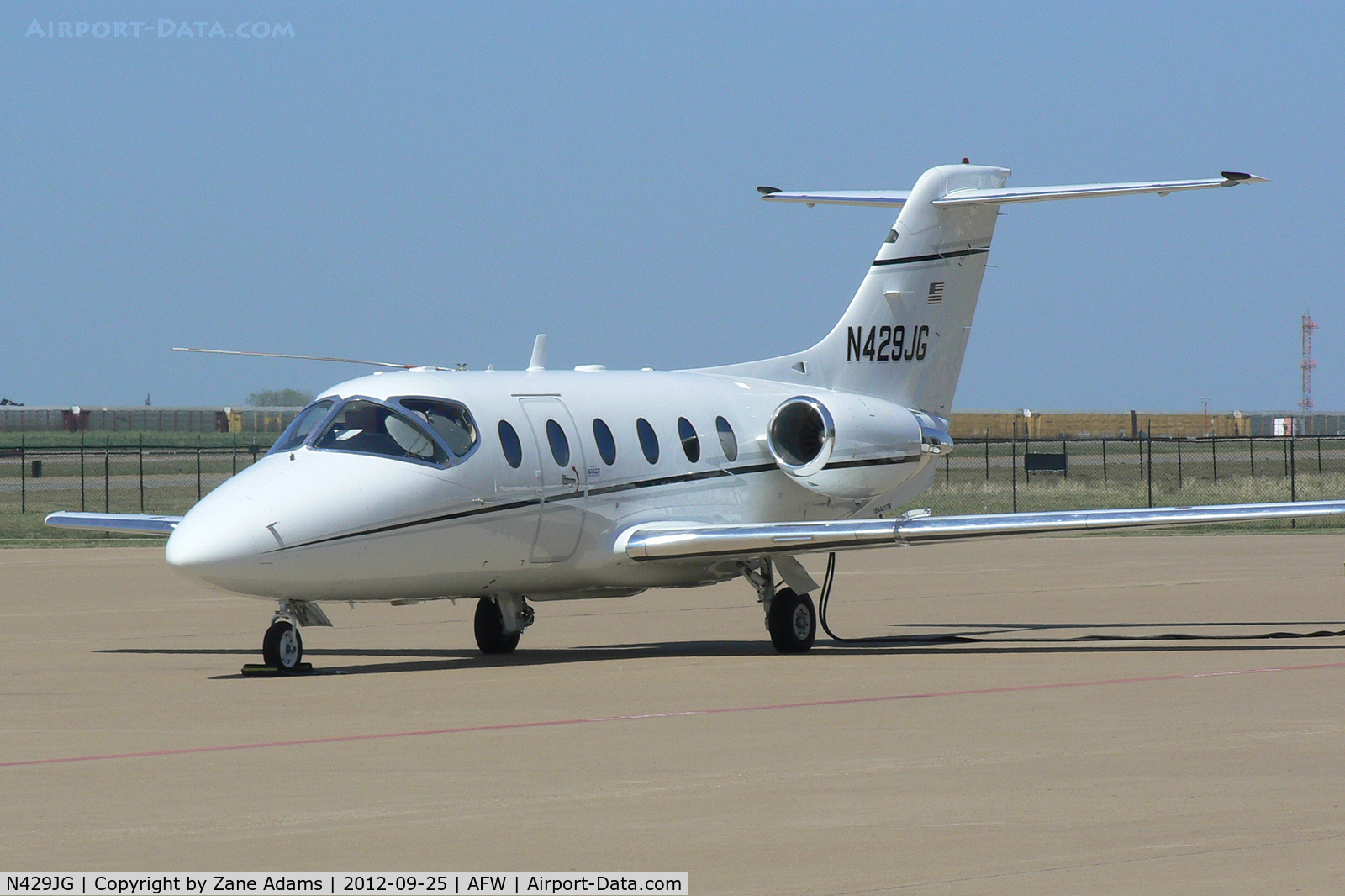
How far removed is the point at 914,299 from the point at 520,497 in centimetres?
659

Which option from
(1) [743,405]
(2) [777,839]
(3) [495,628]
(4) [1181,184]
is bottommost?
(2) [777,839]

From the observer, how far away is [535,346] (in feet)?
64.5

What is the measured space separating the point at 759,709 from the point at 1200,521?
5.60 metres

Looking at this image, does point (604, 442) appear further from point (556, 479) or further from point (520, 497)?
point (520, 497)

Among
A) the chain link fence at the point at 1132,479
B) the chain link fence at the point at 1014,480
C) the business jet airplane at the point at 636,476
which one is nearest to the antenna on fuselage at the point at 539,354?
the business jet airplane at the point at 636,476

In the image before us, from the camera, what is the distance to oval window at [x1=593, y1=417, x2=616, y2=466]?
60.3 feet

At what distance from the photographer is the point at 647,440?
19.0 metres

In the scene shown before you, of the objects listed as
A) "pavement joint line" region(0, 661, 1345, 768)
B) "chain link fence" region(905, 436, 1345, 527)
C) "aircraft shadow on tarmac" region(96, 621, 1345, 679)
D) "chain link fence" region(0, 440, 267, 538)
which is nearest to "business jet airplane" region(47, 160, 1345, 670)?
"aircraft shadow on tarmac" region(96, 621, 1345, 679)

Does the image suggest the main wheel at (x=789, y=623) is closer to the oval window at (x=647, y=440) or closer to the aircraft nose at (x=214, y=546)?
the oval window at (x=647, y=440)

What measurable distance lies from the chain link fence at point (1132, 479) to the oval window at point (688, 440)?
955cm

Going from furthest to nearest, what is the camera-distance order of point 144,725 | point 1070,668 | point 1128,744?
point 1070,668, point 144,725, point 1128,744

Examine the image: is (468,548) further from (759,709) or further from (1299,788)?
(1299,788)

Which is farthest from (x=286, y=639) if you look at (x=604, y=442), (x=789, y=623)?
(x=789, y=623)

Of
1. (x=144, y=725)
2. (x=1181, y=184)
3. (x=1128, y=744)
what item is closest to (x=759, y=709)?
(x=1128, y=744)
